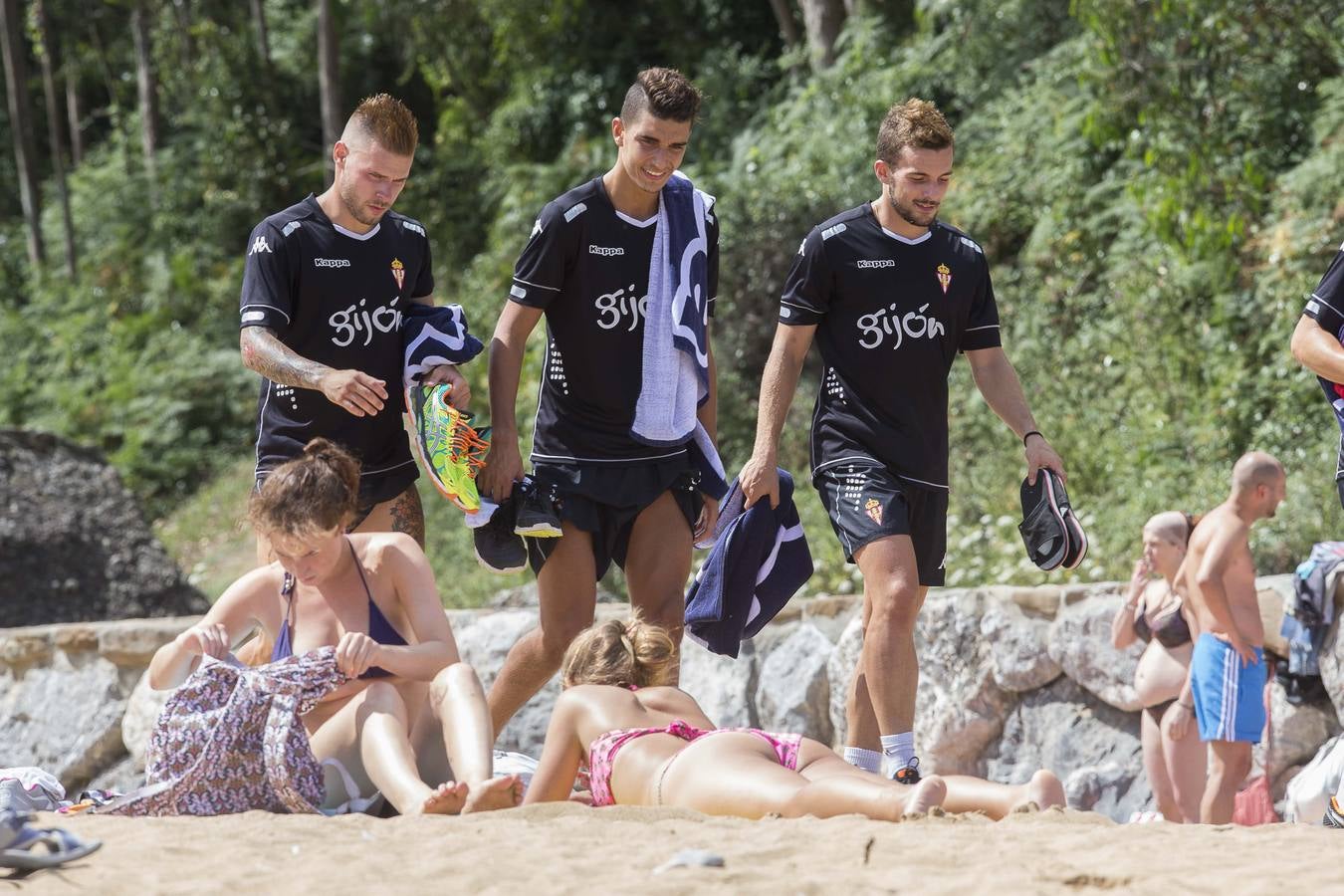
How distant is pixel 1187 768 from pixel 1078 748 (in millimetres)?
486

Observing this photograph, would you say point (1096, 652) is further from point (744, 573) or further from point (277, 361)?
point (277, 361)

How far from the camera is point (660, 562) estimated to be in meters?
5.10

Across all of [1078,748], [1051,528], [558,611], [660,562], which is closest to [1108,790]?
[1078,748]

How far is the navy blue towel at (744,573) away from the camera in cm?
503

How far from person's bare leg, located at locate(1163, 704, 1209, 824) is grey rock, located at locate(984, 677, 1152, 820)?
11.2 inches

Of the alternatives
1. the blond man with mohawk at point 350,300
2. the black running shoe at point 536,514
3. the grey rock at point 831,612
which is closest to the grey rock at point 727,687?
the grey rock at point 831,612

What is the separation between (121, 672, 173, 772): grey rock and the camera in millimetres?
7090

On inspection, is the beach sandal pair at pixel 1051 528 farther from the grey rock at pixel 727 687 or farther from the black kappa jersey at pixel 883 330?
the grey rock at pixel 727 687

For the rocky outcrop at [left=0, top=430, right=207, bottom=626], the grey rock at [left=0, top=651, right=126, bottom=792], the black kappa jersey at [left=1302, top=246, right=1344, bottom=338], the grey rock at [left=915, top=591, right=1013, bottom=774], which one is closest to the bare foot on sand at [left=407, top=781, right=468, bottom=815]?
the black kappa jersey at [left=1302, top=246, right=1344, bottom=338]

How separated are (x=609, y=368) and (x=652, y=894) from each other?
2.23 metres

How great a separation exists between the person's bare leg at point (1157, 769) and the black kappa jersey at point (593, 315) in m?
2.32

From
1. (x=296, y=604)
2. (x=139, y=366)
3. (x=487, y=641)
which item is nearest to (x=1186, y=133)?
(x=487, y=641)

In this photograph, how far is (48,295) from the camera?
22516 millimetres

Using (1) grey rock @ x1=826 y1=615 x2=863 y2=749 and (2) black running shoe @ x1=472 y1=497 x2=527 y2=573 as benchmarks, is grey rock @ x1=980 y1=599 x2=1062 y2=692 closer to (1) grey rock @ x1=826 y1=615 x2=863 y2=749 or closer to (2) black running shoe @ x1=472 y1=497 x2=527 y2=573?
(1) grey rock @ x1=826 y1=615 x2=863 y2=749
